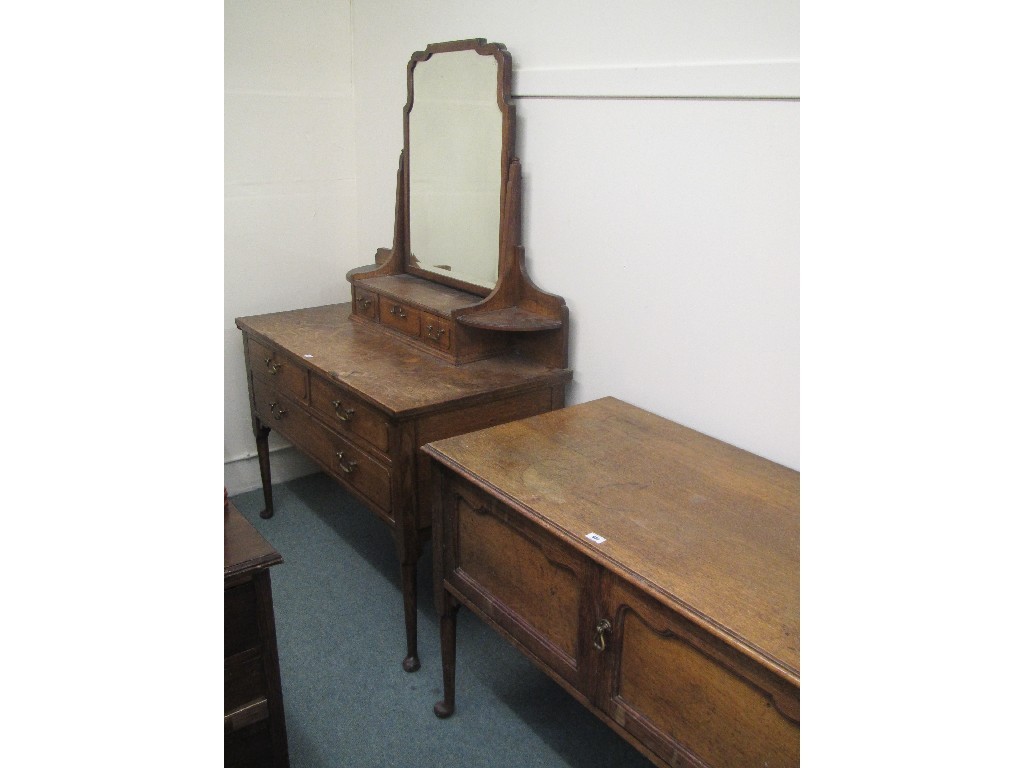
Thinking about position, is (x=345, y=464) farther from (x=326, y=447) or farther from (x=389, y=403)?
(x=389, y=403)

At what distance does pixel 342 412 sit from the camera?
8.36 ft

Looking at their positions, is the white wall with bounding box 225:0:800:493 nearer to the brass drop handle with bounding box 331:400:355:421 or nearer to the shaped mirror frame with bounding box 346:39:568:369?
the shaped mirror frame with bounding box 346:39:568:369

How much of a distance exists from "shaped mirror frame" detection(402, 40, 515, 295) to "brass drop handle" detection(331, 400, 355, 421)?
23.9 inches

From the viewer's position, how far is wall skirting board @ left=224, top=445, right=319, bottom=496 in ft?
11.8

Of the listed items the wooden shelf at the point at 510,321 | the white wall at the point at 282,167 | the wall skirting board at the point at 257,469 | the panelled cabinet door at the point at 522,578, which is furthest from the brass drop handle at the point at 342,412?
the wall skirting board at the point at 257,469

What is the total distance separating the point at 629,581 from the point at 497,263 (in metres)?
1.43

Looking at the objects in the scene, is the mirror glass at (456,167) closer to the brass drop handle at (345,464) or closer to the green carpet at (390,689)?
the brass drop handle at (345,464)

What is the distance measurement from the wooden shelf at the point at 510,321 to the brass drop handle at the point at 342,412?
425 mm

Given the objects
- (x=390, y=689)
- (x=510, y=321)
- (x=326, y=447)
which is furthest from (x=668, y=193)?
(x=390, y=689)
